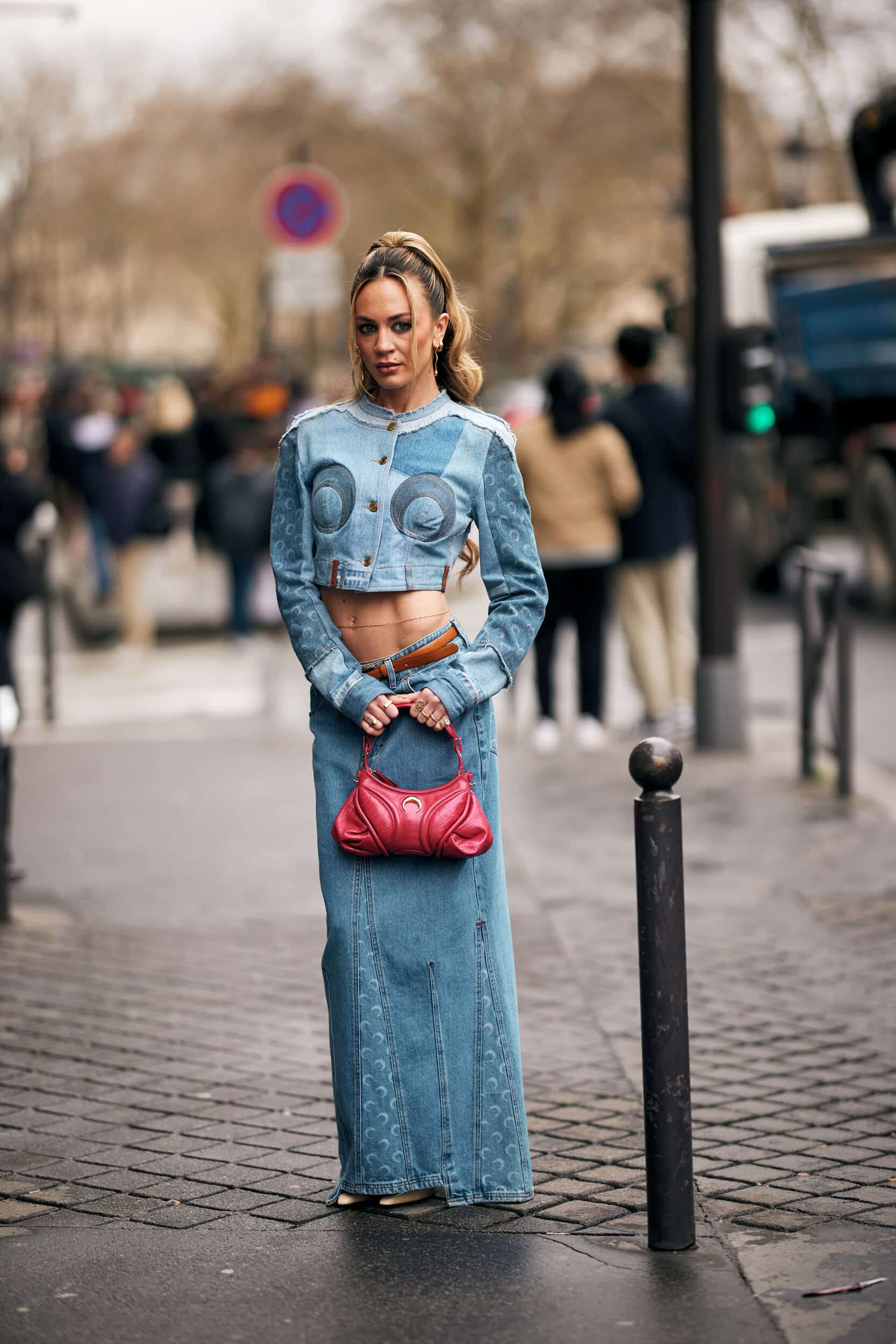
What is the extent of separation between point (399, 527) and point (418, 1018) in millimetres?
982

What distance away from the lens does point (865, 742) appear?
1070cm

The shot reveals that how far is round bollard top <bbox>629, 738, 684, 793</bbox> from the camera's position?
3.89m

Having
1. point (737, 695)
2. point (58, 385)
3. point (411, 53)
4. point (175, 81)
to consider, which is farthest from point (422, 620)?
point (175, 81)

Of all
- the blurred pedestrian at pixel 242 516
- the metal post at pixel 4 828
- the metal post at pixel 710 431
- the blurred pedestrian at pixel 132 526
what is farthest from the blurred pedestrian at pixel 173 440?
the metal post at pixel 4 828

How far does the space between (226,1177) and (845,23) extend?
1199 inches

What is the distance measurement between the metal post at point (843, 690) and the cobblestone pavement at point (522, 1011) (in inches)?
6.2

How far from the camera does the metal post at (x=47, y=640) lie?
11664 mm

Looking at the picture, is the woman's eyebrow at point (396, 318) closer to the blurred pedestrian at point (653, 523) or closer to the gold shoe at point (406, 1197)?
the gold shoe at point (406, 1197)

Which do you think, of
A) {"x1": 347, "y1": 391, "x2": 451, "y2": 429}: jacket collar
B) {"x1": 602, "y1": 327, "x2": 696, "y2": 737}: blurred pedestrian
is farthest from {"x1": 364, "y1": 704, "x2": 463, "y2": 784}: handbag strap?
{"x1": 602, "y1": 327, "x2": 696, "y2": 737}: blurred pedestrian

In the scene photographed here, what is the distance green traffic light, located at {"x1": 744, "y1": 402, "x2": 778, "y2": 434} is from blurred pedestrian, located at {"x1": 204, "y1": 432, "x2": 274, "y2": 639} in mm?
5369

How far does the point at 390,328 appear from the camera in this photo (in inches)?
163

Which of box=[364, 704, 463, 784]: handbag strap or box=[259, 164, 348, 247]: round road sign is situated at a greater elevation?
box=[259, 164, 348, 247]: round road sign

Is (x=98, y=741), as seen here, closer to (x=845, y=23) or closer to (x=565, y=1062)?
(x=565, y=1062)

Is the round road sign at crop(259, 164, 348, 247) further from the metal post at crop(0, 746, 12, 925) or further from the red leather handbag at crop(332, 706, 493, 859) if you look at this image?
the red leather handbag at crop(332, 706, 493, 859)
